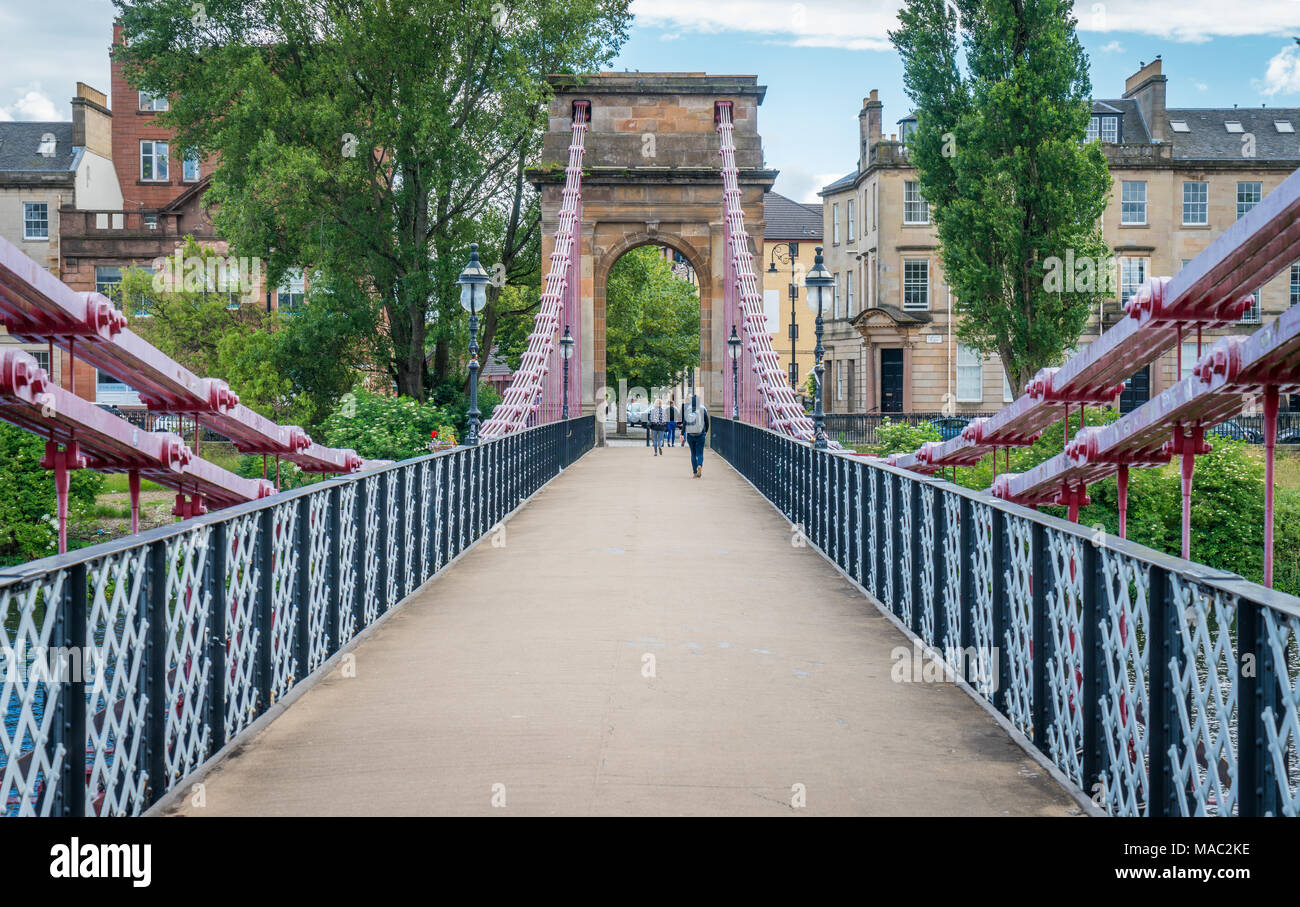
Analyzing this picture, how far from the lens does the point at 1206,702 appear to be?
173 inches

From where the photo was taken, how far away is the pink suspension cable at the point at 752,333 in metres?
Result: 25.4

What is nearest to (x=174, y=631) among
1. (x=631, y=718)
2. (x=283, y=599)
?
(x=283, y=599)

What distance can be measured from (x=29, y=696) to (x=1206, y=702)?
3.67 metres

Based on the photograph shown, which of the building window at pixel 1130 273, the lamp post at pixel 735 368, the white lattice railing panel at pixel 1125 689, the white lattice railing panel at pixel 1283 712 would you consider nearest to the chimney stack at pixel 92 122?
the lamp post at pixel 735 368

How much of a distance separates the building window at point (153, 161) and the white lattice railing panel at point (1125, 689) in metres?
57.6

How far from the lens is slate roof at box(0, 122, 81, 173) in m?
55.2

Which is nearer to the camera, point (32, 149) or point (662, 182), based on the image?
point (662, 182)

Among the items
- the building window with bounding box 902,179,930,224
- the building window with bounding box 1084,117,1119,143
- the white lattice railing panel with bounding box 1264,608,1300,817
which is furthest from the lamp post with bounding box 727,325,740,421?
the white lattice railing panel with bounding box 1264,608,1300,817

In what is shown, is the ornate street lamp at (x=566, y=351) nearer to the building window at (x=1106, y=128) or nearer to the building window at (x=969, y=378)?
the building window at (x=969, y=378)

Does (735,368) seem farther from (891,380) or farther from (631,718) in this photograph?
(631,718)

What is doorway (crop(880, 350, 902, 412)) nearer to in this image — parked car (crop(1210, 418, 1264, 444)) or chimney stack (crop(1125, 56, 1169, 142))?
chimney stack (crop(1125, 56, 1169, 142))

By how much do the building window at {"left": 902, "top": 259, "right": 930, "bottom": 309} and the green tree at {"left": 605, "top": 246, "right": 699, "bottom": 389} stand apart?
1201cm

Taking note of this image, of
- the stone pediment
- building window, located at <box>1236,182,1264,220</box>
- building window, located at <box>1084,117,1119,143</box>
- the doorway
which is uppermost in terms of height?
building window, located at <box>1084,117,1119,143</box>

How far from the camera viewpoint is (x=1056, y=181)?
3684 cm
